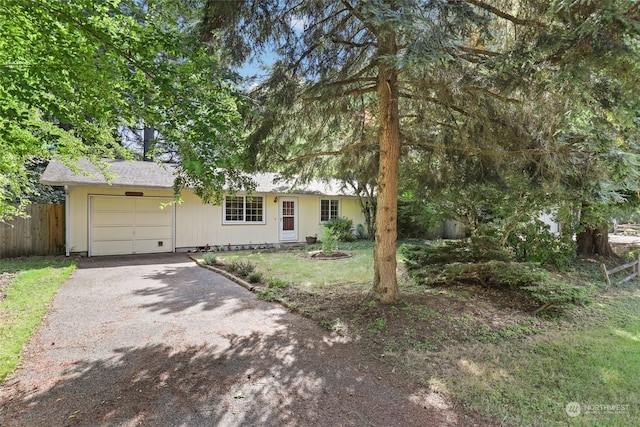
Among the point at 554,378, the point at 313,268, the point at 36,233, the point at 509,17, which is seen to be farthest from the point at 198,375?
the point at 36,233

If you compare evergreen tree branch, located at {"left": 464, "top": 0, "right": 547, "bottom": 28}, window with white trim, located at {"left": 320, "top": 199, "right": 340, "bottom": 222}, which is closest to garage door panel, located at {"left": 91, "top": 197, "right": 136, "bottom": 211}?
window with white trim, located at {"left": 320, "top": 199, "right": 340, "bottom": 222}

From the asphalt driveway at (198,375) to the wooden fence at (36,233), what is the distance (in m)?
6.56

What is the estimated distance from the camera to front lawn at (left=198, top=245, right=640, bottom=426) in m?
3.04

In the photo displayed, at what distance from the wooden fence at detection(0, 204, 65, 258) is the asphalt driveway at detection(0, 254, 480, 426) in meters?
6.56

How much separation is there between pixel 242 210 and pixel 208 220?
1.43m

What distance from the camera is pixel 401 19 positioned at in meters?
3.25

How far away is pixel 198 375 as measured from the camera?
346 cm

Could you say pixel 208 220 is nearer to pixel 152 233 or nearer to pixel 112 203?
pixel 152 233

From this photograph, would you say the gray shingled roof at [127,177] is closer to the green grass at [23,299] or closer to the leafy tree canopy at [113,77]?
the green grass at [23,299]

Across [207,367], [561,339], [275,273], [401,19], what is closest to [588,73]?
[401,19]

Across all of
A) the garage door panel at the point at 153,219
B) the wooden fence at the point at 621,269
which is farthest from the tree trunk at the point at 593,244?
the garage door panel at the point at 153,219

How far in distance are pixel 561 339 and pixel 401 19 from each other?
180 inches

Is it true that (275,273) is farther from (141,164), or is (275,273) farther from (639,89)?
(141,164)

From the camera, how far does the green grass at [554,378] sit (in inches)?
113
